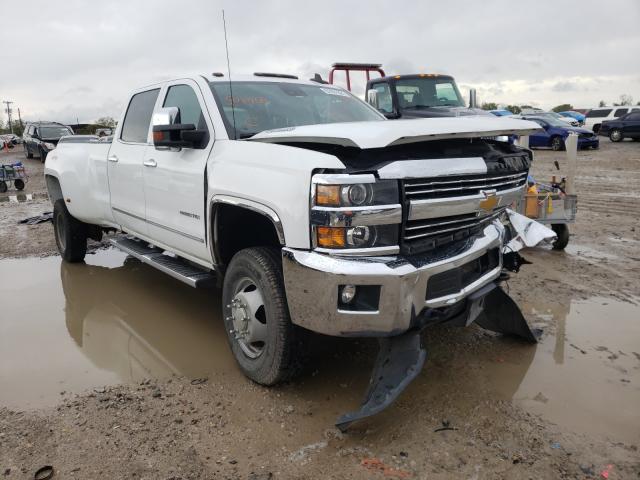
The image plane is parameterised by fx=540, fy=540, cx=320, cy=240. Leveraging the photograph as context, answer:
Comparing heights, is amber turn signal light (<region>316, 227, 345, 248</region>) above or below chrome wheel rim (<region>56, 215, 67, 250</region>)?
above

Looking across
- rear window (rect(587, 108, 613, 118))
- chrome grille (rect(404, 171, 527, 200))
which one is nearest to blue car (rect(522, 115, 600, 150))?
rear window (rect(587, 108, 613, 118))

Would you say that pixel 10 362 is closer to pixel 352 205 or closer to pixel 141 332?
pixel 141 332

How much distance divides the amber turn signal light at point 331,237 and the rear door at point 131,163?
251cm

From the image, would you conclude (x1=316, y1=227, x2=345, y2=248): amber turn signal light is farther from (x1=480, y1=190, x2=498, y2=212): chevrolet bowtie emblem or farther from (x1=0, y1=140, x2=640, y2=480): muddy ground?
(x1=0, y1=140, x2=640, y2=480): muddy ground

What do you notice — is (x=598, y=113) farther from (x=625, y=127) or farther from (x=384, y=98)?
(x=384, y=98)

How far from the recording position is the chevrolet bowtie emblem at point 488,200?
3.20 metres

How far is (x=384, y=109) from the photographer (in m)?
11.6

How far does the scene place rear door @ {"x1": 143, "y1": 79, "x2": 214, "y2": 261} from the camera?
12.8 ft

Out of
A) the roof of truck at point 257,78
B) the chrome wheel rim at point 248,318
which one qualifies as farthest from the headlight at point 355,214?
the roof of truck at point 257,78

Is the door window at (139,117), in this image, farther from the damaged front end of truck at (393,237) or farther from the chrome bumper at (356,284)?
the chrome bumper at (356,284)

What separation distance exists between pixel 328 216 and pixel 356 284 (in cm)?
38

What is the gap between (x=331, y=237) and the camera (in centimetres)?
280

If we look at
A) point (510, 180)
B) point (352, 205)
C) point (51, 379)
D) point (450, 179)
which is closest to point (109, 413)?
point (51, 379)

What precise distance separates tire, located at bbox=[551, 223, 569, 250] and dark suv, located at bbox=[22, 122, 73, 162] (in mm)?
22027
